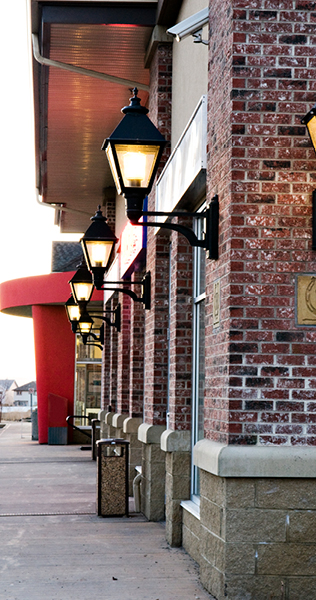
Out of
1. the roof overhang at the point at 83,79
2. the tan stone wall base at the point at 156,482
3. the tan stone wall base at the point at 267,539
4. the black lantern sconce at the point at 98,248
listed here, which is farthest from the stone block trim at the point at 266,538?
the roof overhang at the point at 83,79

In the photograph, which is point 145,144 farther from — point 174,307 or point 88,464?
point 88,464

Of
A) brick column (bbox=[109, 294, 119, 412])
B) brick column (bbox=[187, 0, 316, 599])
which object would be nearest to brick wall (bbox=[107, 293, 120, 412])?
brick column (bbox=[109, 294, 119, 412])

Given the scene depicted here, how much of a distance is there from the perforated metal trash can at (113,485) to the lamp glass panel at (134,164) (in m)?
4.47

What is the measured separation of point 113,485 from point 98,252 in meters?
2.70

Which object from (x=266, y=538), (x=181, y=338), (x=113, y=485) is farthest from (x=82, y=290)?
(x=266, y=538)

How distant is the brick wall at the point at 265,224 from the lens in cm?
492

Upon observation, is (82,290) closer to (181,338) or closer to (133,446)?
(133,446)

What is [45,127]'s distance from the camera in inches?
527

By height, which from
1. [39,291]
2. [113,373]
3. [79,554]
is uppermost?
[39,291]

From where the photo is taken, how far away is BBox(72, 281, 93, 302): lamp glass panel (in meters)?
12.0

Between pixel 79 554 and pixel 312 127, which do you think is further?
pixel 79 554

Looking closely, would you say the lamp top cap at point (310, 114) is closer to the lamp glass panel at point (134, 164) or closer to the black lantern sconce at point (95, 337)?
the lamp glass panel at point (134, 164)

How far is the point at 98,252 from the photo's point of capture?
30.2 feet

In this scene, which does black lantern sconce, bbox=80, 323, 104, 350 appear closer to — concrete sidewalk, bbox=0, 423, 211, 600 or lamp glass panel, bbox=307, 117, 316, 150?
concrete sidewalk, bbox=0, 423, 211, 600
